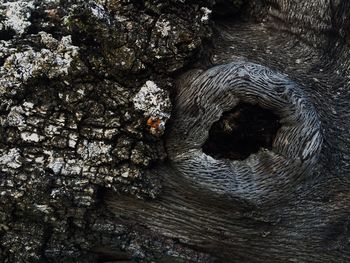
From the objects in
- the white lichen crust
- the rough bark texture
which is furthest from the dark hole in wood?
the white lichen crust

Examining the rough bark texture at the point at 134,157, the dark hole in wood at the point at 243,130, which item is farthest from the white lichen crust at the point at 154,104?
the dark hole in wood at the point at 243,130

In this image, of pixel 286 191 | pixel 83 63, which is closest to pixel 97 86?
pixel 83 63

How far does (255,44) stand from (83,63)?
3.01 ft

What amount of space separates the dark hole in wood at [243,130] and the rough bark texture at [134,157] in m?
0.06

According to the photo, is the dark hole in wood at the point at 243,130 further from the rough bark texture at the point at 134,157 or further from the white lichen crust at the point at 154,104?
the white lichen crust at the point at 154,104

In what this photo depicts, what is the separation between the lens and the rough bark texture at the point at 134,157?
2.15m

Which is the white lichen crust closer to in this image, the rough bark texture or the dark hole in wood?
the rough bark texture

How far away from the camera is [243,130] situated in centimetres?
214

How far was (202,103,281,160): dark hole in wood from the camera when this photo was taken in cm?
213

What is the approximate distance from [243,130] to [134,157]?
1.62 ft

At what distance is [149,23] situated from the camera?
2.21 metres

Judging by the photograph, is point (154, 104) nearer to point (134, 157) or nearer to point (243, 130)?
point (134, 157)

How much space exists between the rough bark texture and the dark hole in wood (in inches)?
2.3

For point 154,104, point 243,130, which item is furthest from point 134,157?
point 243,130
